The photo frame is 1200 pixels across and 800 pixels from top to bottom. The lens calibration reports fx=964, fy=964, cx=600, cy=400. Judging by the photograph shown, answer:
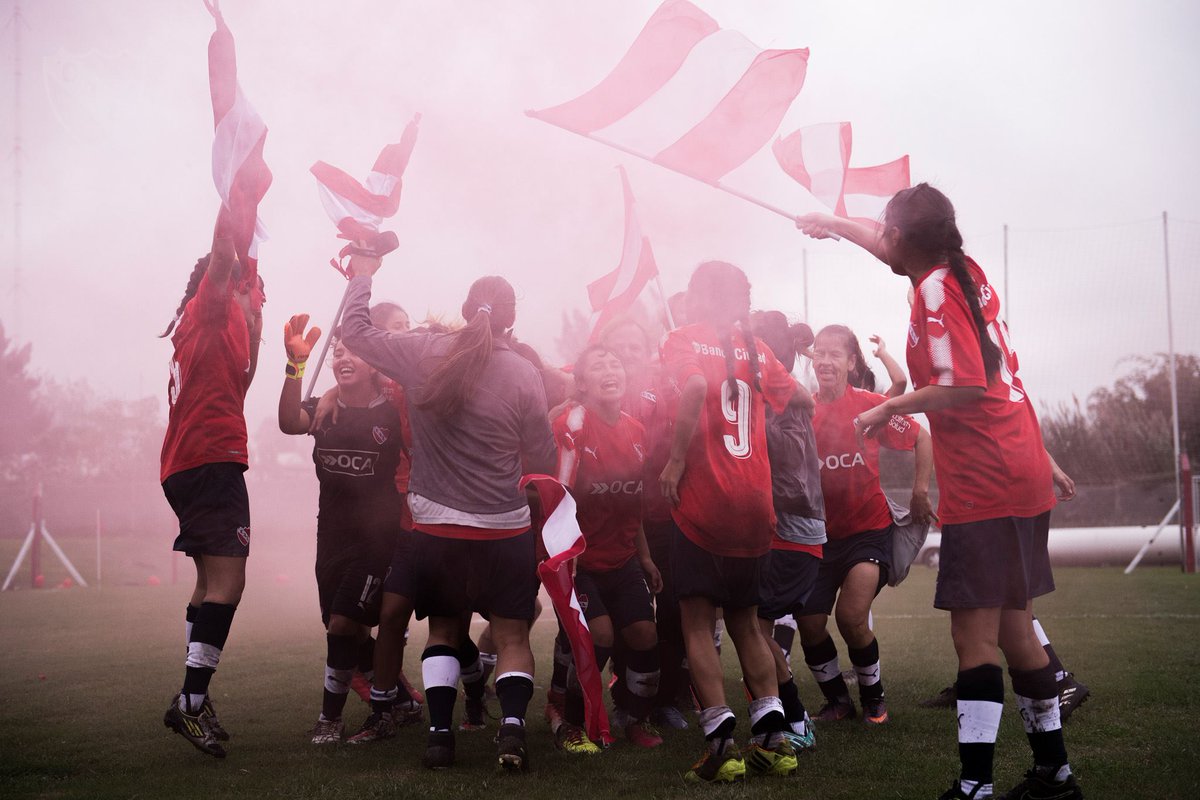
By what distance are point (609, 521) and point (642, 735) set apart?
1.08m

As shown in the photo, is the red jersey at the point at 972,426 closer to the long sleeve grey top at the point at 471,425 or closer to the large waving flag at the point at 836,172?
the long sleeve grey top at the point at 471,425

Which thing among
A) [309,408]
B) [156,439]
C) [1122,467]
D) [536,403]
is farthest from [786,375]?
[156,439]

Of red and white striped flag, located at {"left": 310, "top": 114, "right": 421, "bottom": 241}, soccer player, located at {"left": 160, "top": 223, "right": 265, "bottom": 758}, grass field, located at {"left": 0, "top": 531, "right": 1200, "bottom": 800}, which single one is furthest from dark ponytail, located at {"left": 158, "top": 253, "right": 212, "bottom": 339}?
grass field, located at {"left": 0, "top": 531, "right": 1200, "bottom": 800}

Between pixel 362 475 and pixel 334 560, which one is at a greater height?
pixel 362 475

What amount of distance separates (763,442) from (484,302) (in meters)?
1.43

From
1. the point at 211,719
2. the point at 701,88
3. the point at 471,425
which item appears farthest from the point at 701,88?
the point at 211,719

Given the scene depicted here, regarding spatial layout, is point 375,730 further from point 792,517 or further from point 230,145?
point 230,145

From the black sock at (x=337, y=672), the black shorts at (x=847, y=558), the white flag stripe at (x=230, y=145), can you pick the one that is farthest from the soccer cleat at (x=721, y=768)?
the white flag stripe at (x=230, y=145)

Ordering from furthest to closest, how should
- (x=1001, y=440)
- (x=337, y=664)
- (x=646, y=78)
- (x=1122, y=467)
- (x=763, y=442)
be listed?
1. (x=1122, y=467)
2. (x=646, y=78)
3. (x=337, y=664)
4. (x=763, y=442)
5. (x=1001, y=440)

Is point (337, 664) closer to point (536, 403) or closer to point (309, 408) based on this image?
point (309, 408)

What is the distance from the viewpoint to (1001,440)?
11.1 feet

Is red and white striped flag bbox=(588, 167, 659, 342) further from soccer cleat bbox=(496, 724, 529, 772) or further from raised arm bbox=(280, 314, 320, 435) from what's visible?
soccer cleat bbox=(496, 724, 529, 772)

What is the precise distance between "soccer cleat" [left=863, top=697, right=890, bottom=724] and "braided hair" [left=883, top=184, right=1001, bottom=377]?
2425 mm

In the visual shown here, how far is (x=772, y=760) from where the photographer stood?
388cm
